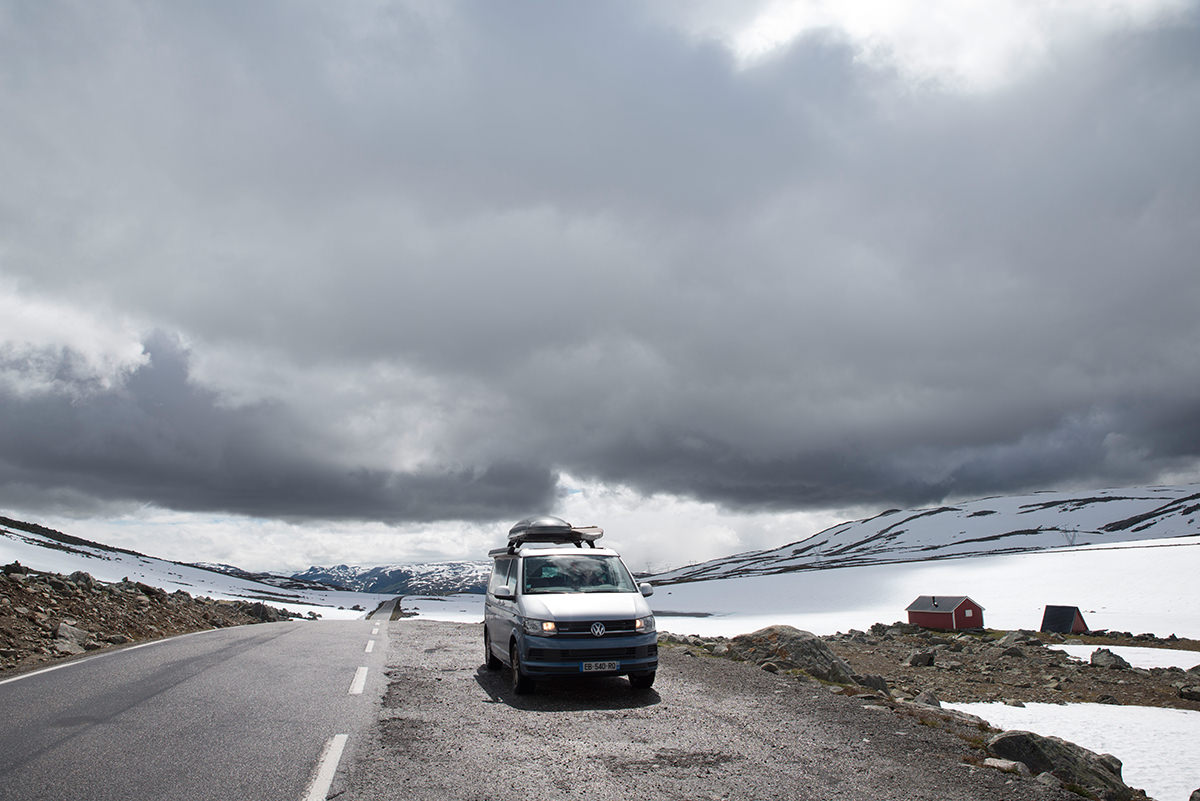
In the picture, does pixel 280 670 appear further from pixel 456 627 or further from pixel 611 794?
pixel 456 627

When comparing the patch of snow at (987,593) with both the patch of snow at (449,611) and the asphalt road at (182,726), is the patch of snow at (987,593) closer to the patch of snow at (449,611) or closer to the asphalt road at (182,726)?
the patch of snow at (449,611)

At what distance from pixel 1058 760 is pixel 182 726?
10916mm

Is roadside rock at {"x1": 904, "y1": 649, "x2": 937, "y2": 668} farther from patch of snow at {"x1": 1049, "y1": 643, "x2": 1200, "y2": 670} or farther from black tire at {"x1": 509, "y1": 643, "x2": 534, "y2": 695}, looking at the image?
black tire at {"x1": 509, "y1": 643, "x2": 534, "y2": 695}

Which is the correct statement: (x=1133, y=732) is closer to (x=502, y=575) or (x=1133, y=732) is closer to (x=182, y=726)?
(x=502, y=575)

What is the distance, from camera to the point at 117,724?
848 cm

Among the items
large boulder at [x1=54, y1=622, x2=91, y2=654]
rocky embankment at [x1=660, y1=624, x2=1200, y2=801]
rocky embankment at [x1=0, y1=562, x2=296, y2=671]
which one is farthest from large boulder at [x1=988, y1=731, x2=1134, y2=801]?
large boulder at [x1=54, y1=622, x2=91, y2=654]

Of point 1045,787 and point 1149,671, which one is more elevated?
point 1045,787

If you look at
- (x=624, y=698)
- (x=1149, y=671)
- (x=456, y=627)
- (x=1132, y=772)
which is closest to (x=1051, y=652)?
(x=1149, y=671)

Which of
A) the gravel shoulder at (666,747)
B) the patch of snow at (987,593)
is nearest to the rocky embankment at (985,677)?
the gravel shoulder at (666,747)

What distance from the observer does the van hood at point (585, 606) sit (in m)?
11.1

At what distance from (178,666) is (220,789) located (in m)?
9.18

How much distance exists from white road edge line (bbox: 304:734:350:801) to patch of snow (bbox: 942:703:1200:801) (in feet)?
53.6

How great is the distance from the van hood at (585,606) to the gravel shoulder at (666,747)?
1267mm

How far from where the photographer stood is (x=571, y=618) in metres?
11.0
